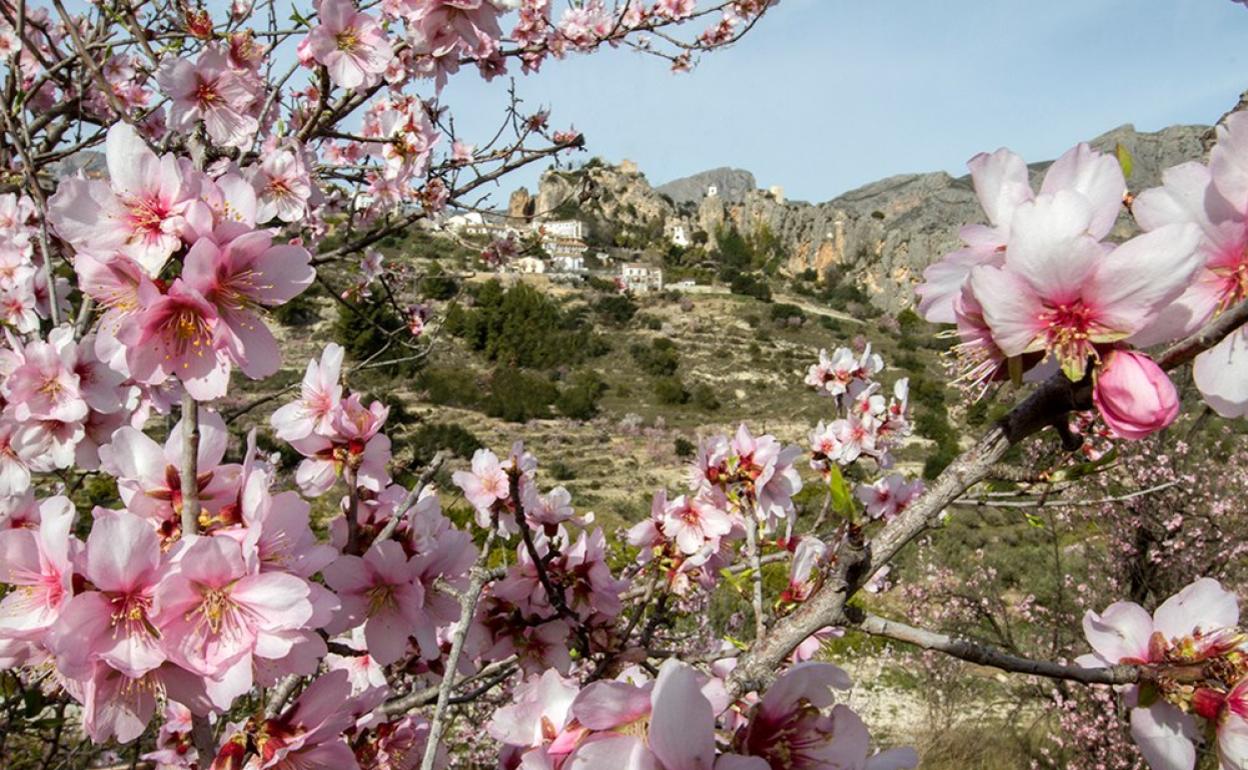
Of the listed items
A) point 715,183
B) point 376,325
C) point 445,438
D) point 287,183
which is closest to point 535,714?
point 287,183

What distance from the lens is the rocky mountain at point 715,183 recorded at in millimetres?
121938

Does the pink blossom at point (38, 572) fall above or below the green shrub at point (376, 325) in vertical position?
below

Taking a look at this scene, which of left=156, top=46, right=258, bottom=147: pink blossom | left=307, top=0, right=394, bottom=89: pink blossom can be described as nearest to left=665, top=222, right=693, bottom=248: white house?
left=307, top=0, right=394, bottom=89: pink blossom

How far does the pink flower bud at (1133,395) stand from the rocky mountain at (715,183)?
123 metres

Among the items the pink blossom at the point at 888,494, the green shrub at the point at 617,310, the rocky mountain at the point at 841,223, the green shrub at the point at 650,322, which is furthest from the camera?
the rocky mountain at the point at 841,223

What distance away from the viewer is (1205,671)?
3.24 feet

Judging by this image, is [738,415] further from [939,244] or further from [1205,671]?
[939,244]

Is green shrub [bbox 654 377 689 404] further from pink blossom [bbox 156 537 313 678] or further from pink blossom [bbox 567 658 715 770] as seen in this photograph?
pink blossom [bbox 567 658 715 770]

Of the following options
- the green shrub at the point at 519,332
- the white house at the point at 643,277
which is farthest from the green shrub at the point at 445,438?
the white house at the point at 643,277

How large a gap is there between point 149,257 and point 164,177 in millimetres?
132

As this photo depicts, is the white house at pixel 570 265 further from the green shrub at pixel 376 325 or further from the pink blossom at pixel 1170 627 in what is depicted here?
the pink blossom at pixel 1170 627

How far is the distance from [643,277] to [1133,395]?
52787 millimetres

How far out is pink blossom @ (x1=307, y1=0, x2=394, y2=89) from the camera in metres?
2.26

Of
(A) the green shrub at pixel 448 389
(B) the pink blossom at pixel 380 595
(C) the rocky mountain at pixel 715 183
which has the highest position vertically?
(C) the rocky mountain at pixel 715 183
